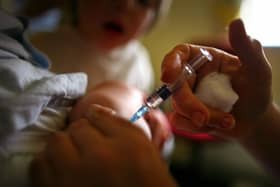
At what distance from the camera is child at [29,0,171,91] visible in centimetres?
83

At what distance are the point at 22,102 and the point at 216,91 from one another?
189 millimetres

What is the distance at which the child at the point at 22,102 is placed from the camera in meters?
0.32

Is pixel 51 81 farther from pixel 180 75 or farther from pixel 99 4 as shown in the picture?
pixel 99 4

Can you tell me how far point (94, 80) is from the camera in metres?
0.84

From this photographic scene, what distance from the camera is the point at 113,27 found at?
88 cm

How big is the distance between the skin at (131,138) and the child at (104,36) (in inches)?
16.9

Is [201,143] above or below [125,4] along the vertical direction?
below

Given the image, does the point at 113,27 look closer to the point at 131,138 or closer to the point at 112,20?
the point at 112,20

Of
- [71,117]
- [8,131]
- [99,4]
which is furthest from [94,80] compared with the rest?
[8,131]

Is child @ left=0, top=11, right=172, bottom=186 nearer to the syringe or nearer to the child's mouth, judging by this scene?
the syringe

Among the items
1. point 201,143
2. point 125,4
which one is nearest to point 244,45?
point 125,4

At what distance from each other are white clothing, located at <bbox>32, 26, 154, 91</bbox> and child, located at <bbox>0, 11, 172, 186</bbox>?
1.00 ft

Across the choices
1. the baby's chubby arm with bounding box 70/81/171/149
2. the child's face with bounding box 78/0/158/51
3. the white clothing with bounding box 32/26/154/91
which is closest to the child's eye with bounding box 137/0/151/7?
the child's face with bounding box 78/0/158/51

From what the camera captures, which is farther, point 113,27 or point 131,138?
point 113,27
